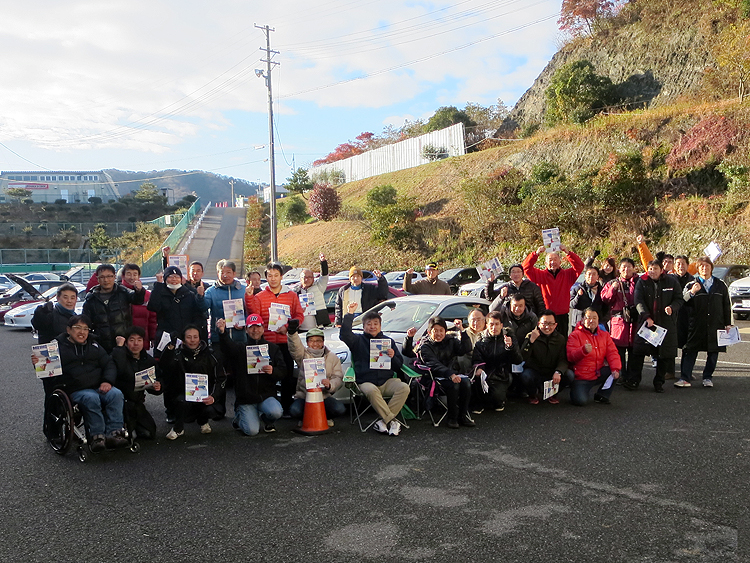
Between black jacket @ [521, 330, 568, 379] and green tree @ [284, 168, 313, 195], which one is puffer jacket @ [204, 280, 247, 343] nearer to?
black jacket @ [521, 330, 568, 379]

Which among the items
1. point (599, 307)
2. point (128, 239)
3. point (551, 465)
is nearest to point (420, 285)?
point (599, 307)

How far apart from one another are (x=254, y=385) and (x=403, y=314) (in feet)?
8.60

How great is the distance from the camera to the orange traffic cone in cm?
695

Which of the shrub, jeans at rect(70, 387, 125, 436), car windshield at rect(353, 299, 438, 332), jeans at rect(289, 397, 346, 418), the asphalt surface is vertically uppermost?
the shrub

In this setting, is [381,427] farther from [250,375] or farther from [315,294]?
[315,294]

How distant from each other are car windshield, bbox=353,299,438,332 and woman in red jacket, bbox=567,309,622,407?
195 cm

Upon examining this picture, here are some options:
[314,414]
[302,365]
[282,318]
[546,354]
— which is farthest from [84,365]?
[546,354]

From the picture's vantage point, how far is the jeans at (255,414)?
6.86m

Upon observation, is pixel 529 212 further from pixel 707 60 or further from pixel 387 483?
pixel 387 483

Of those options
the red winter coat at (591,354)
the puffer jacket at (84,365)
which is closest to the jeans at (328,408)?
the puffer jacket at (84,365)

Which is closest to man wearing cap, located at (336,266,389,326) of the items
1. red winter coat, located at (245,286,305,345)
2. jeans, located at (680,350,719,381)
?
red winter coat, located at (245,286,305,345)

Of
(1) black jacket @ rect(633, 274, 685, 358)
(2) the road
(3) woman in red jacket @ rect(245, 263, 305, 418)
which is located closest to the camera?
(3) woman in red jacket @ rect(245, 263, 305, 418)

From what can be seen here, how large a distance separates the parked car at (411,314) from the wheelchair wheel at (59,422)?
10.2 feet

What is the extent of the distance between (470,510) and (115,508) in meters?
2.70
